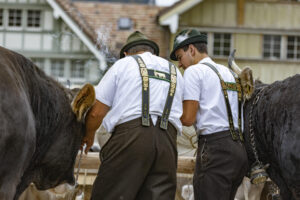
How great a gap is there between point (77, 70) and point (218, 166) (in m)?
21.7

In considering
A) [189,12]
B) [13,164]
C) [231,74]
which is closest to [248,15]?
[189,12]

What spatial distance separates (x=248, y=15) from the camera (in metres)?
26.3

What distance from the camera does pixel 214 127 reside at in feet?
18.6

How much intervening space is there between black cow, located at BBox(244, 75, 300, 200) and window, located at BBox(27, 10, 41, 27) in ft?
71.6

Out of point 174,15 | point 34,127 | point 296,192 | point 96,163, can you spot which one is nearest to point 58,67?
point 174,15

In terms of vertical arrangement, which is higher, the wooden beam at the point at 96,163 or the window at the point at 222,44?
the window at the point at 222,44

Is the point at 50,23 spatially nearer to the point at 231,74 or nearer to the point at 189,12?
the point at 189,12

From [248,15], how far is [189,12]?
8.33 feet

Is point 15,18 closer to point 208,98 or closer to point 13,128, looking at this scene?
point 208,98

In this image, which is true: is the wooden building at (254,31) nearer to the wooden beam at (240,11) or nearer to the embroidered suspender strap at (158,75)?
the wooden beam at (240,11)

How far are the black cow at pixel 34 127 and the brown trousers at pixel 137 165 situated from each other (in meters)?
0.36

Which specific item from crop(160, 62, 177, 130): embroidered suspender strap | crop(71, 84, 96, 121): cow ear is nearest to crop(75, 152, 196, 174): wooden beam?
crop(71, 84, 96, 121): cow ear

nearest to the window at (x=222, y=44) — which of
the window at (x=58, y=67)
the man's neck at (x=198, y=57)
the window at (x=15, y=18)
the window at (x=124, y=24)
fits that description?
the window at (x=124, y=24)

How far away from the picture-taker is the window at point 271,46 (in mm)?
26516
